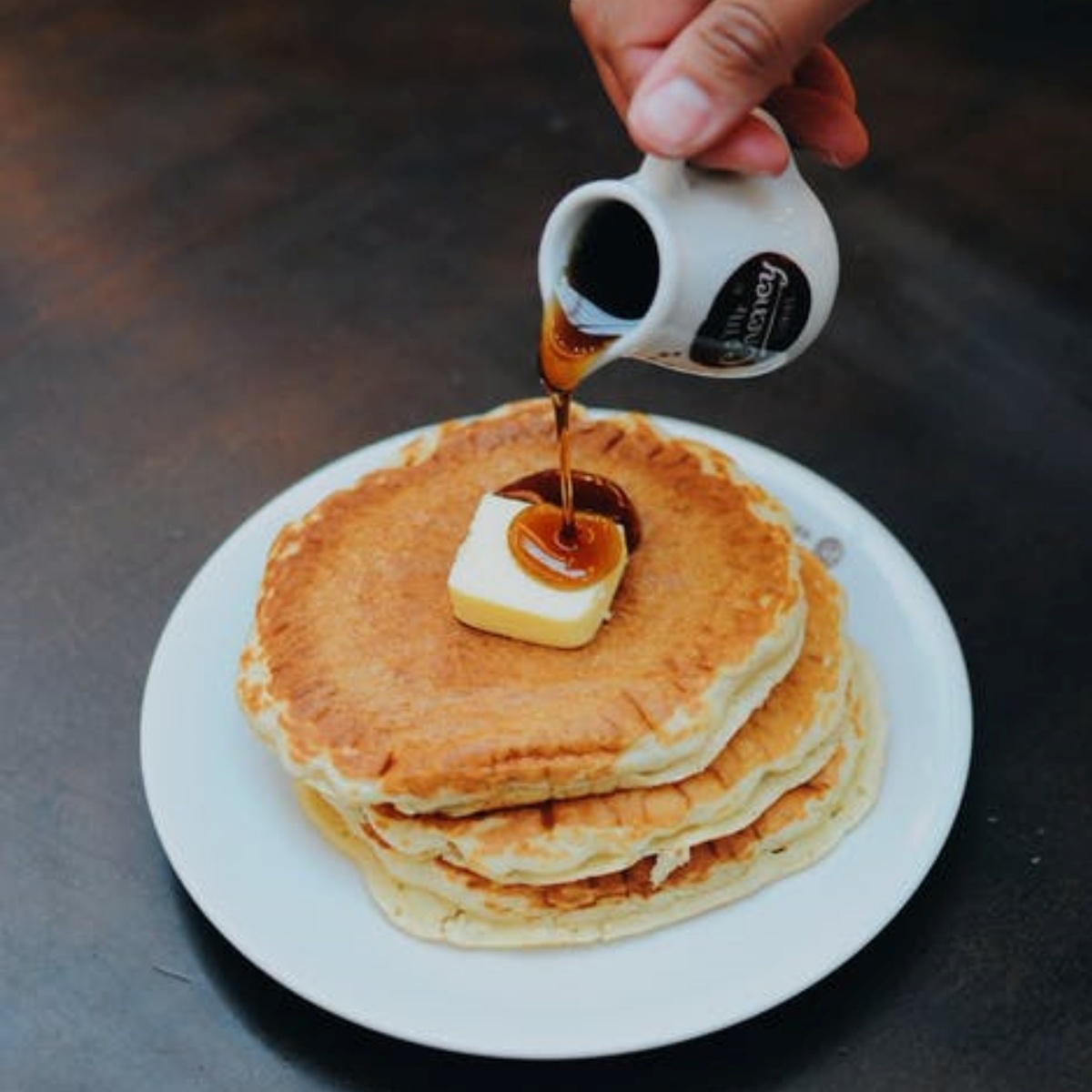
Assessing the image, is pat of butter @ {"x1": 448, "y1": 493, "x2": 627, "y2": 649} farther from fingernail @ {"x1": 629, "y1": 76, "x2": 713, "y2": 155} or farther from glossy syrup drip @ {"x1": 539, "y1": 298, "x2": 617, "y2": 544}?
fingernail @ {"x1": 629, "y1": 76, "x2": 713, "y2": 155}

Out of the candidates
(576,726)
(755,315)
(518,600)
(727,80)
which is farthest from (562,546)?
(727,80)

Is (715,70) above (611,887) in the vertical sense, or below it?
above

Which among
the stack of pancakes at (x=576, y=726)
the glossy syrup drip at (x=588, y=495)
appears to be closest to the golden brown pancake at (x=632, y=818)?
the stack of pancakes at (x=576, y=726)

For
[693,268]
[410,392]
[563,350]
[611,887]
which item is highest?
[693,268]

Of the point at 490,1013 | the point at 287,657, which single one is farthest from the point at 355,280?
the point at 490,1013

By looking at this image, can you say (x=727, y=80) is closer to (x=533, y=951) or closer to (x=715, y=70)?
(x=715, y=70)

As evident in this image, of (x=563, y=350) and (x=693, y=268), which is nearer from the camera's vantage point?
(x=693, y=268)

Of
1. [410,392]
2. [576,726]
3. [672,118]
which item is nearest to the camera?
[672,118]

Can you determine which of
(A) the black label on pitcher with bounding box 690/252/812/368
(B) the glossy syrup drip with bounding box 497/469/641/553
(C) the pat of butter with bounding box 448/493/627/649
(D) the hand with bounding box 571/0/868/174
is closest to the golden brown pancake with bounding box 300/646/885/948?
(C) the pat of butter with bounding box 448/493/627/649
